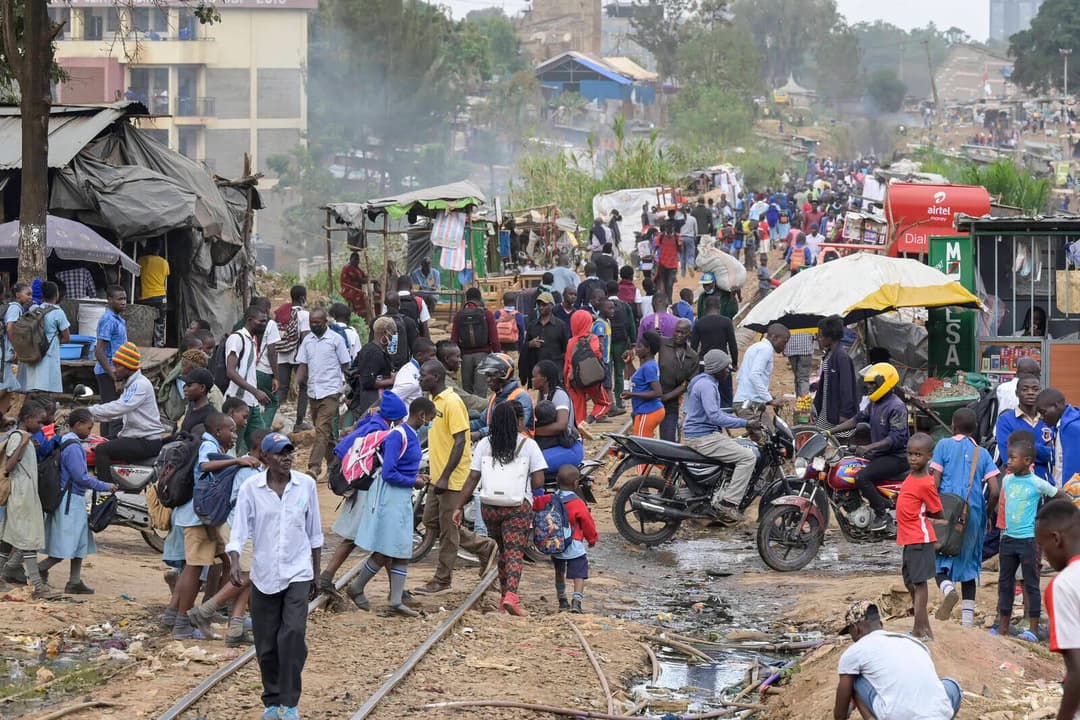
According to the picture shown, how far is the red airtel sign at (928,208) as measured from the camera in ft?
85.4

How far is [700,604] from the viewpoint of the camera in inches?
464

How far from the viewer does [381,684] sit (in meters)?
8.92

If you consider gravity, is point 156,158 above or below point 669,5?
below

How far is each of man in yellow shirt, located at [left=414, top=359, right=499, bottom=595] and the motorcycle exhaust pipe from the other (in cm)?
230

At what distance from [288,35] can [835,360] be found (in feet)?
183

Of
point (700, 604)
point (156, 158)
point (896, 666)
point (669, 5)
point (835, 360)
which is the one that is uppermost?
point (669, 5)

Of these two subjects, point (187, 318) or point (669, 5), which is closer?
point (187, 318)

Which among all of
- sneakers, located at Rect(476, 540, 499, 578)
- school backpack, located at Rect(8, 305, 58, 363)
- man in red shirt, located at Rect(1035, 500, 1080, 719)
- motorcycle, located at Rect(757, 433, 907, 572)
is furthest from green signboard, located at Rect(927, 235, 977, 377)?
man in red shirt, located at Rect(1035, 500, 1080, 719)

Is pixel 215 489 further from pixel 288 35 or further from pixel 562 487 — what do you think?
pixel 288 35

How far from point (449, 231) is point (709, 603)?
Result: 14287mm

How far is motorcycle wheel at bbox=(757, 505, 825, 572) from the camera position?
41.4 ft

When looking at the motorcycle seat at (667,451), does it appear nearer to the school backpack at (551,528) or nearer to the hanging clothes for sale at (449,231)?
the school backpack at (551,528)

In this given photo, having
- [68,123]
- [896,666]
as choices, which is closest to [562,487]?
[896,666]

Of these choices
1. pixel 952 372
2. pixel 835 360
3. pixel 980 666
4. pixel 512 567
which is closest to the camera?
pixel 980 666
